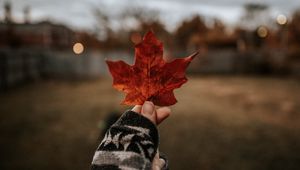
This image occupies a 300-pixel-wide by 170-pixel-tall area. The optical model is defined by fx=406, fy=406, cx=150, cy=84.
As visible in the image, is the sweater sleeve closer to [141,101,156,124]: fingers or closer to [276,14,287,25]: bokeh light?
[141,101,156,124]: fingers

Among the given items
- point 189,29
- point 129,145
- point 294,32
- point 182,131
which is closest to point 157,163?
point 129,145

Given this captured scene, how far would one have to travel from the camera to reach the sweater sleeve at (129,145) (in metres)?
0.82

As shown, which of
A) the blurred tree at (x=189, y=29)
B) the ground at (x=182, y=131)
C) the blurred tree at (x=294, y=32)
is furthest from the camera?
the blurred tree at (x=189, y=29)

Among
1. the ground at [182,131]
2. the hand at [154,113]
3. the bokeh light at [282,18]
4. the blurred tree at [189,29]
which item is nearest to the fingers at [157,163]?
the hand at [154,113]

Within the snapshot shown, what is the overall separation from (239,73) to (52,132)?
76.1 ft

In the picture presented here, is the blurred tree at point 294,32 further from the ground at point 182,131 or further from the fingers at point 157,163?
the fingers at point 157,163

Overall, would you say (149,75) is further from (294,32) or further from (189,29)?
(189,29)

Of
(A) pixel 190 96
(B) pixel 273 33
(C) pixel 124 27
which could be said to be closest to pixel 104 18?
(C) pixel 124 27

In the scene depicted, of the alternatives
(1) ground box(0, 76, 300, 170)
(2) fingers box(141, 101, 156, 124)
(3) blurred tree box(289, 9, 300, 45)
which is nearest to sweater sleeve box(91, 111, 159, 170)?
(2) fingers box(141, 101, 156, 124)

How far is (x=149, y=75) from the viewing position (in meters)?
0.86

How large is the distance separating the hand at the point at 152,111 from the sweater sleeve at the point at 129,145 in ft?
0.04

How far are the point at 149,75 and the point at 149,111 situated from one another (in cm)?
8

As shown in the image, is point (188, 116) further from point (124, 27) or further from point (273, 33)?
point (273, 33)

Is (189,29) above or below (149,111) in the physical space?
below
